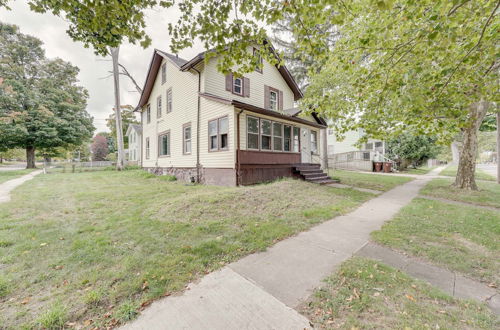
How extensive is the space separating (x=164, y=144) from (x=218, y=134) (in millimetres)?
6432

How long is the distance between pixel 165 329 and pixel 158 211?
3.99m

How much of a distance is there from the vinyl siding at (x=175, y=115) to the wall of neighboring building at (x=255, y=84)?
3.20 feet

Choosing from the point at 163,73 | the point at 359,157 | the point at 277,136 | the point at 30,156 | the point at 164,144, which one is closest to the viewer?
A: the point at 277,136

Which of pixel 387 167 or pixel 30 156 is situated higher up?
pixel 30 156

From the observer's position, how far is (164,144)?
14.3 metres

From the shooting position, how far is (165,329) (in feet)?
5.95

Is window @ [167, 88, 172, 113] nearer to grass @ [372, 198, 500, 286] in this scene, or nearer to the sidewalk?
the sidewalk

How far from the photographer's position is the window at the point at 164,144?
542 inches

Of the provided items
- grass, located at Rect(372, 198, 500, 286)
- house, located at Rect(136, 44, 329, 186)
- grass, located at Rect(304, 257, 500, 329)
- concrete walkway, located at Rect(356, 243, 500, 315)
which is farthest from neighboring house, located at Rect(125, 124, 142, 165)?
grass, located at Rect(304, 257, 500, 329)

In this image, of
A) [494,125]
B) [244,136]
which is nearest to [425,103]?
[244,136]

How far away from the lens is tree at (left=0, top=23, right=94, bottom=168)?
1825 centimetres

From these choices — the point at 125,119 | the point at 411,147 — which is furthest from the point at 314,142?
the point at 125,119

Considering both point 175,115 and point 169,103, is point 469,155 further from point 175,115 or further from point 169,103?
point 169,103

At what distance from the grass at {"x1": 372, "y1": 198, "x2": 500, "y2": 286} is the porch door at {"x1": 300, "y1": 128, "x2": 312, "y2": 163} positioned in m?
7.19
